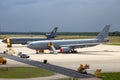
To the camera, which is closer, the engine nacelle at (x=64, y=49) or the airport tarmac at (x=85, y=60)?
the airport tarmac at (x=85, y=60)

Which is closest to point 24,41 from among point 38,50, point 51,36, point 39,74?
point 51,36

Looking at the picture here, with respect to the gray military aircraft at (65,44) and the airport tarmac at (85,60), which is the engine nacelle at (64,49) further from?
the airport tarmac at (85,60)

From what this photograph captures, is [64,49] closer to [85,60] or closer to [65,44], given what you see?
[65,44]

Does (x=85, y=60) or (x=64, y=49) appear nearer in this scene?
(x=85, y=60)

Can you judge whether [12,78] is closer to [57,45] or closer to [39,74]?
[39,74]

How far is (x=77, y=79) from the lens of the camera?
38.5m

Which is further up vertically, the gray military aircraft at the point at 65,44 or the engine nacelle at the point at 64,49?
the gray military aircraft at the point at 65,44

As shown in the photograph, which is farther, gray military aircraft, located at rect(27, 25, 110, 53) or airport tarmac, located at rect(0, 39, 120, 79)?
gray military aircraft, located at rect(27, 25, 110, 53)

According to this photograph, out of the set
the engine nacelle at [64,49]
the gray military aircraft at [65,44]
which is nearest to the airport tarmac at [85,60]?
the engine nacelle at [64,49]

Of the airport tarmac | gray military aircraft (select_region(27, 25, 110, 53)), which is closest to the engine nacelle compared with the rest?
gray military aircraft (select_region(27, 25, 110, 53))

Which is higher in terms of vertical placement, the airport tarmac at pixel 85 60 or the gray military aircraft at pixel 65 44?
the gray military aircraft at pixel 65 44

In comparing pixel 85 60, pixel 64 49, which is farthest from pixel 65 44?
pixel 85 60

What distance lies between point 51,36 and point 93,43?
68613 mm

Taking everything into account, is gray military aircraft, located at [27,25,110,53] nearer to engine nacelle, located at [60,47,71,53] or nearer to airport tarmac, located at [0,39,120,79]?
engine nacelle, located at [60,47,71,53]
